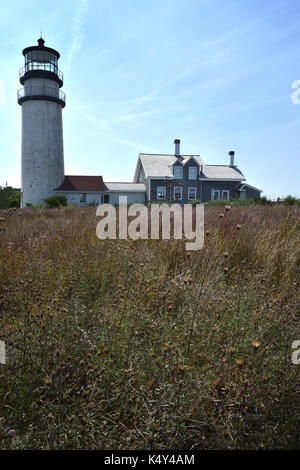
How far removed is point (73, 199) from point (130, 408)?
2789 centimetres

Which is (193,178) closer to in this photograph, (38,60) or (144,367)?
(38,60)

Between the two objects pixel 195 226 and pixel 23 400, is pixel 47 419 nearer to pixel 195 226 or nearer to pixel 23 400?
pixel 23 400

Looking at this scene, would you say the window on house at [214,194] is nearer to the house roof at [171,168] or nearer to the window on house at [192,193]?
the house roof at [171,168]

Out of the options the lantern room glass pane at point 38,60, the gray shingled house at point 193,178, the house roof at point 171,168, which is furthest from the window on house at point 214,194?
the lantern room glass pane at point 38,60

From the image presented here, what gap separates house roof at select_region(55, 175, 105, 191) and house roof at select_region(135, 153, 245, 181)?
17.9ft

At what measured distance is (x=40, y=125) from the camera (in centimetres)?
2411

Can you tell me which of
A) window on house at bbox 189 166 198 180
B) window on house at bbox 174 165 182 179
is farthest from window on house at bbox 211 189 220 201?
window on house at bbox 174 165 182 179

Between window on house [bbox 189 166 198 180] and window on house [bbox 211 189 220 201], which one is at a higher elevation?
window on house [bbox 189 166 198 180]

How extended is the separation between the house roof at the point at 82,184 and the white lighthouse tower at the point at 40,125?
2141 millimetres

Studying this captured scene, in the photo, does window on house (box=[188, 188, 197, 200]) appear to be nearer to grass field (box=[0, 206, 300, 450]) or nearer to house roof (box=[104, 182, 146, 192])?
house roof (box=[104, 182, 146, 192])

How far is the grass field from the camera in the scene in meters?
1.49

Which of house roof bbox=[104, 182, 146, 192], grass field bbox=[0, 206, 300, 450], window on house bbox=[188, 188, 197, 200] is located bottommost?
grass field bbox=[0, 206, 300, 450]

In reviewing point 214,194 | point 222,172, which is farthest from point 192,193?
point 222,172

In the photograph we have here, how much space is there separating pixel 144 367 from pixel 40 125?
26733 mm
